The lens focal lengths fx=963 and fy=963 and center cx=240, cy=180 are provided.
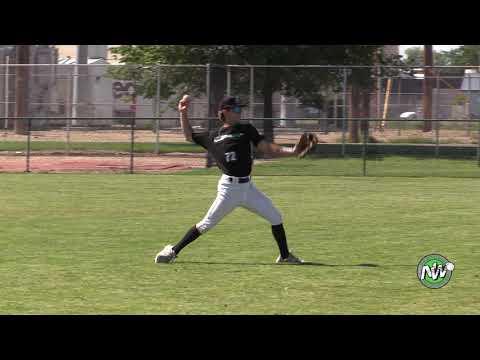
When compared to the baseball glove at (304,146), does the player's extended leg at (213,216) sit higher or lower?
lower

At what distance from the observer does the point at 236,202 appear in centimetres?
1143

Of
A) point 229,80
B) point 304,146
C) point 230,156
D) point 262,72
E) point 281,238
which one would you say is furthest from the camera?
point 262,72

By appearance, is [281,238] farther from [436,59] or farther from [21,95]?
[436,59]

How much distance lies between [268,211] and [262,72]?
22215mm

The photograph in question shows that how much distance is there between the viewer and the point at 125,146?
35.0 meters

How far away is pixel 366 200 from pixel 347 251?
24.9ft

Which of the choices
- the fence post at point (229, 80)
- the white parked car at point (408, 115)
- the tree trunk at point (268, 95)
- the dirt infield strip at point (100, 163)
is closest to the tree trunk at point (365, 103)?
the white parked car at point (408, 115)

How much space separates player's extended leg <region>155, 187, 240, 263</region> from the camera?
11.4 metres

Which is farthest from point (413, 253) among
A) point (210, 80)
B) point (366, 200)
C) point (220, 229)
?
point (210, 80)

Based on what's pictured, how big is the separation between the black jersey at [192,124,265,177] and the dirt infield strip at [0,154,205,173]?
59.4ft

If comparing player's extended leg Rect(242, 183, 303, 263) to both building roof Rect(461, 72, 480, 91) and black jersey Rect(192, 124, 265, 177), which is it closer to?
black jersey Rect(192, 124, 265, 177)

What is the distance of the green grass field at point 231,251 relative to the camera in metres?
9.34

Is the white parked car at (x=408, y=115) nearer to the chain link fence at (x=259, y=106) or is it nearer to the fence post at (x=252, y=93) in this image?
the chain link fence at (x=259, y=106)

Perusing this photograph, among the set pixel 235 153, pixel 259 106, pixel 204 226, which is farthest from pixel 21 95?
pixel 235 153
